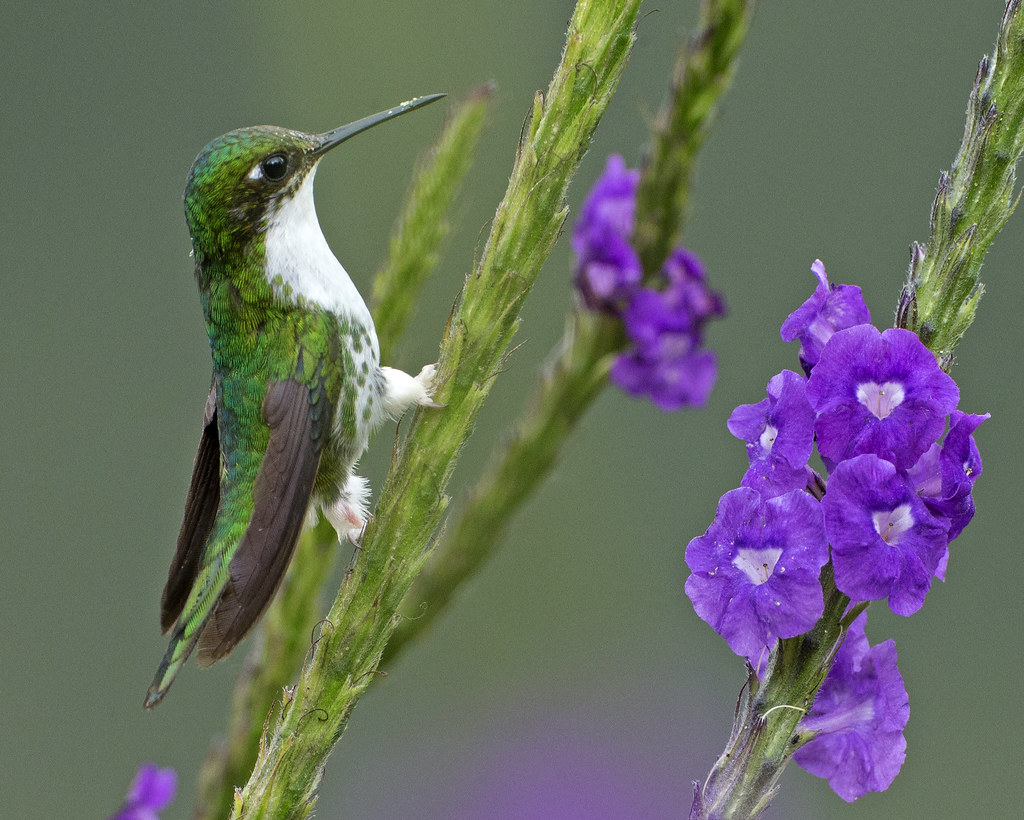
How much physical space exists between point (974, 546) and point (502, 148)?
584 centimetres

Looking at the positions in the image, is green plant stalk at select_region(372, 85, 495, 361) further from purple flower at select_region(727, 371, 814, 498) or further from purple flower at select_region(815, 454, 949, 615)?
purple flower at select_region(815, 454, 949, 615)

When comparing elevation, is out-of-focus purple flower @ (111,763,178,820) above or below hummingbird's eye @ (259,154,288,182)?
below

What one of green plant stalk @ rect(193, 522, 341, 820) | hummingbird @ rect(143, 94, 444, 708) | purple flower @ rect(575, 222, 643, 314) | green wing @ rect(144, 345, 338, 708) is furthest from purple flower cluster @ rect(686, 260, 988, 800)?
hummingbird @ rect(143, 94, 444, 708)

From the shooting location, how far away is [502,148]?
33.7 ft

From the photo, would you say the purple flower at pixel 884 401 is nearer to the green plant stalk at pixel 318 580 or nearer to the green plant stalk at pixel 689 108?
the green plant stalk at pixel 689 108

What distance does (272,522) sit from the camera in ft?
7.67

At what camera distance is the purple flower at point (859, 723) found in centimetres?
152

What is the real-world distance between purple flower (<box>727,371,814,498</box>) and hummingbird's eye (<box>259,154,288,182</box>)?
1924 millimetres

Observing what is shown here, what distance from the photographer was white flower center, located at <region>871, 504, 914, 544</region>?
129 centimetres

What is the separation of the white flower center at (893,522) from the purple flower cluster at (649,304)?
0.25m

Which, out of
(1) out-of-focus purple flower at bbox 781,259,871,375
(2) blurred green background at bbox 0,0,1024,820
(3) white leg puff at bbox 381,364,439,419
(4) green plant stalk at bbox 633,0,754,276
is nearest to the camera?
(4) green plant stalk at bbox 633,0,754,276

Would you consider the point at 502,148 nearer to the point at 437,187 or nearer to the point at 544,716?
the point at 544,716

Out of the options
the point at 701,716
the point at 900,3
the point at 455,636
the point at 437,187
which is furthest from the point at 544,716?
the point at 900,3

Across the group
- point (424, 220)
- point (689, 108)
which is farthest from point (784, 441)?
point (424, 220)
